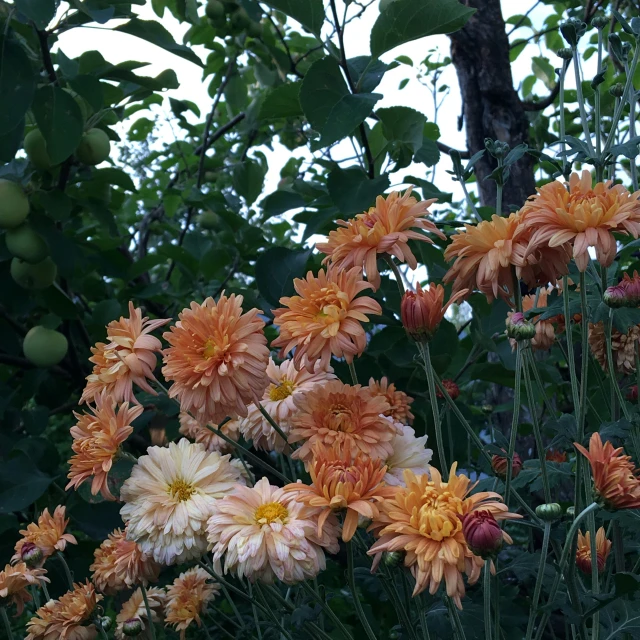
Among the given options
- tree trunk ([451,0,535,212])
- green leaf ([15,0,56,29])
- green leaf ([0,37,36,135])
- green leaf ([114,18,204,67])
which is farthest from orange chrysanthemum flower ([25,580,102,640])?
tree trunk ([451,0,535,212])

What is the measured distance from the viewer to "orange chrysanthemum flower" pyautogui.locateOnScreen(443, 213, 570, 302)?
685mm

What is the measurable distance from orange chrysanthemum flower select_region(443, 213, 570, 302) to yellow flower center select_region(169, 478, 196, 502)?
355 mm

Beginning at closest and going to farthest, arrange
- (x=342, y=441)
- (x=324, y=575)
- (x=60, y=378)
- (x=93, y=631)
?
(x=342, y=441), (x=93, y=631), (x=324, y=575), (x=60, y=378)

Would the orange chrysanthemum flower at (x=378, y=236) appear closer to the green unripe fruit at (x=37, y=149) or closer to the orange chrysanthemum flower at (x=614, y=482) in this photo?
the orange chrysanthemum flower at (x=614, y=482)

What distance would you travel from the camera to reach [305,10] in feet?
3.35

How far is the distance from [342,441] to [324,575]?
63cm

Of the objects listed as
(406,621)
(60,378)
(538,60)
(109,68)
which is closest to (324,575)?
(406,621)

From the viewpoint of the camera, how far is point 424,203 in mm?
740

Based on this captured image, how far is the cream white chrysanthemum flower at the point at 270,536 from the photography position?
57 cm

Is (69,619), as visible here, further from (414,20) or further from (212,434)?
(414,20)

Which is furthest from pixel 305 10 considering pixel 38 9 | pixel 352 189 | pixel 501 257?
pixel 501 257

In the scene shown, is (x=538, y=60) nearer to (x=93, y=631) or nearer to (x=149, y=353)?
(x=149, y=353)

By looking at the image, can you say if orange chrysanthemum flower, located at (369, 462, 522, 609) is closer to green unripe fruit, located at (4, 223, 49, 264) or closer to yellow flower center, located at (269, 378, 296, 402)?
yellow flower center, located at (269, 378, 296, 402)

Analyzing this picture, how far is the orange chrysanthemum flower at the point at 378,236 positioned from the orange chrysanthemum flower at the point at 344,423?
118 mm
